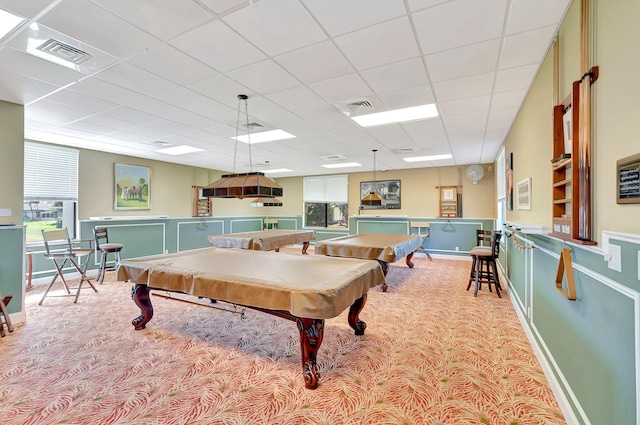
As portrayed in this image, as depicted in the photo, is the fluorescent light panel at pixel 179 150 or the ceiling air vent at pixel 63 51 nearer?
the ceiling air vent at pixel 63 51

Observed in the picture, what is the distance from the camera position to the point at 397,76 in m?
2.87

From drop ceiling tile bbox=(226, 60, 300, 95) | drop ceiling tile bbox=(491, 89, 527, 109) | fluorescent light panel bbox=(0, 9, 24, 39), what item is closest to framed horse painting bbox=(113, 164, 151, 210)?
fluorescent light panel bbox=(0, 9, 24, 39)

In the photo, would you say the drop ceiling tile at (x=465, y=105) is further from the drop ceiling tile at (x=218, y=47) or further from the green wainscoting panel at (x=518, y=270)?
the drop ceiling tile at (x=218, y=47)

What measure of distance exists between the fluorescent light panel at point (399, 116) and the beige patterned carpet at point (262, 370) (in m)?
2.70

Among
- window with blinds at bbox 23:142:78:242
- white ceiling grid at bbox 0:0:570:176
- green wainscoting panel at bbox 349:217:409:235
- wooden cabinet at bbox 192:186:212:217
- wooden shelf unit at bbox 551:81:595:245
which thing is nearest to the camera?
wooden shelf unit at bbox 551:81:595:245

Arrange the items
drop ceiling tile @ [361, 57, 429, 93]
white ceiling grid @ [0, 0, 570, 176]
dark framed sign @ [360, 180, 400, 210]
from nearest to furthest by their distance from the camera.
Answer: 1. white ceiling grid @ [0, 0, 570, 176]
2. drop ceiling tile @ [361, 57, 429, 93]
3. dark framed sign @ [360, 180, 400, 210]

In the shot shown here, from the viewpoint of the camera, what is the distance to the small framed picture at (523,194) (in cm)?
327

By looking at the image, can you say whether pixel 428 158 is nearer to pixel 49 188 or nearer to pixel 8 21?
pixel 8 21

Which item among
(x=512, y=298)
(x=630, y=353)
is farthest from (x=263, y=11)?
(x=512, y=298)

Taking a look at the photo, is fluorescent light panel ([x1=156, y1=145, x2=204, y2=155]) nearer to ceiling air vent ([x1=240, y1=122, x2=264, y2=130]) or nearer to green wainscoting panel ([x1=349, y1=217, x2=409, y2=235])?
ceiling air vent ([x1=240, y1=122, x2=264, y2=130])

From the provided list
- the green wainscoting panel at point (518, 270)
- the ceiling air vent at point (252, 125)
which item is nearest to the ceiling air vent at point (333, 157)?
the ceiling air vent at point (252, 125)

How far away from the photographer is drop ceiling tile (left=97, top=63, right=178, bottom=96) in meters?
2.76

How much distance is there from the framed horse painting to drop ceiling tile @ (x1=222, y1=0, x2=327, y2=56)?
6.13 meters

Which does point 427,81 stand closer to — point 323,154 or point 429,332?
point 429,332
